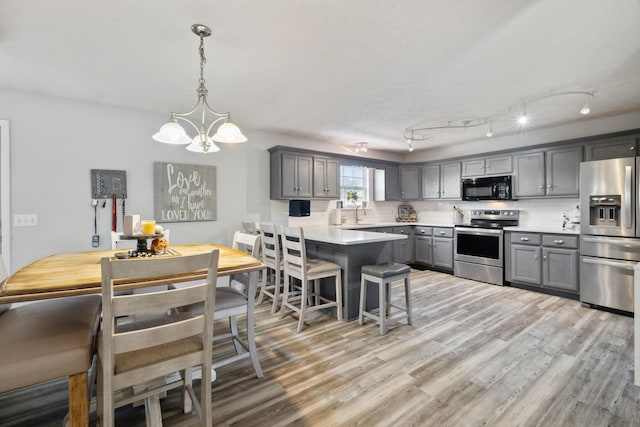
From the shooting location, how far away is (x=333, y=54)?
7.64ft

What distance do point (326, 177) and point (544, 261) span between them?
11.2ft

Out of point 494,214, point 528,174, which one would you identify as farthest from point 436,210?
point 528,174

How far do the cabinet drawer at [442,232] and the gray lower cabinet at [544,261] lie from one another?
93 cm

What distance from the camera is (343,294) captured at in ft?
10.3

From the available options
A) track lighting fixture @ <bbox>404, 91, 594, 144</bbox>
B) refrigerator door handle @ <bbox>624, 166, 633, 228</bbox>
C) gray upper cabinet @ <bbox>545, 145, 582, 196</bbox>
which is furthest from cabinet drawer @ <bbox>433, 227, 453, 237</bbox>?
refrigerator door handle @ <bbox>624, 166, 633, 228</bbox>

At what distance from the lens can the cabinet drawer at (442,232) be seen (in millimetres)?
5157

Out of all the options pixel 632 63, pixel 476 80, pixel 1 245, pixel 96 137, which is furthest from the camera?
pixel 96 137

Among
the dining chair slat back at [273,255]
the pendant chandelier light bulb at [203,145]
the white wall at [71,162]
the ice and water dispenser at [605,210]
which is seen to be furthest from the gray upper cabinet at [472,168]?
the pendant chandelier light bulb at [203,145]

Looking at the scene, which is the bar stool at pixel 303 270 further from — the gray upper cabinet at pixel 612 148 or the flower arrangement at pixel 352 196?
the gray upper cabinet at pixel 612 148

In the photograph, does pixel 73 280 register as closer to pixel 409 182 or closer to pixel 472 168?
pixel 472 168

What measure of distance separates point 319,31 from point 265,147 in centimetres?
279

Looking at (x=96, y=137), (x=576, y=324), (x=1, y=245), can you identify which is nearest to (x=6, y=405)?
(x=1, y=245)

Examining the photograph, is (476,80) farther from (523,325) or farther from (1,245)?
(1,245)

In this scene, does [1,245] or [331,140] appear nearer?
[1,245]
